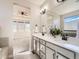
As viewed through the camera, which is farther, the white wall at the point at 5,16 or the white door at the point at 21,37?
the white door at the point at 21,37

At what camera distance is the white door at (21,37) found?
372cm

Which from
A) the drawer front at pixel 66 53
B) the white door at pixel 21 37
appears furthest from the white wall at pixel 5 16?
the drawer front at pixel 66 53

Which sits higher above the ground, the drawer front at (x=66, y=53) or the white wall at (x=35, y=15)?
the white wall at (x=35, y=15)

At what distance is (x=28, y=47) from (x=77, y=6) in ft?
10.2

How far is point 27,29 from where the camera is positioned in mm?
3986

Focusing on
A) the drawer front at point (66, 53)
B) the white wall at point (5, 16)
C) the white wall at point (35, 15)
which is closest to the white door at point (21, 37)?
the white wall at point (35, 15)

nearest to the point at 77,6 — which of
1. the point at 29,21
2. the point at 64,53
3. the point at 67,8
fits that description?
the point at 67,8

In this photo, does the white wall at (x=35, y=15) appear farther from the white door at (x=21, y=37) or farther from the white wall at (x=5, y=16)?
the white wall at (x=5, y=16)

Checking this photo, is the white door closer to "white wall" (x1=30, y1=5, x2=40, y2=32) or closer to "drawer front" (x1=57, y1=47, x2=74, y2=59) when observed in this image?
"white wall" (x1=30, y1=5, x2=40, y2=32)

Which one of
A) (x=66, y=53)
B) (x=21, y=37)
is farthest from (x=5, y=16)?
(x=66, y=53)

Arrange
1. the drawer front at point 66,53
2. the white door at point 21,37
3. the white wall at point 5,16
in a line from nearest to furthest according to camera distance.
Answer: the drawer front at point 66,53
the white wall at point 5,16
the white door at point 21,37

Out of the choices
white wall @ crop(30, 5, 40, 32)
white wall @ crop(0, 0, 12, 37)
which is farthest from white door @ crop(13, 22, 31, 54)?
white wall @ crop(0, 0, 12, 37)

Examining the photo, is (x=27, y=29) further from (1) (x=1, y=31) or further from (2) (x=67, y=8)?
(2) (x=67, y=8)

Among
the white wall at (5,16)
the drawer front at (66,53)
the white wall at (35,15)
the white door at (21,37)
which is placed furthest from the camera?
the white wall at (35,15)
